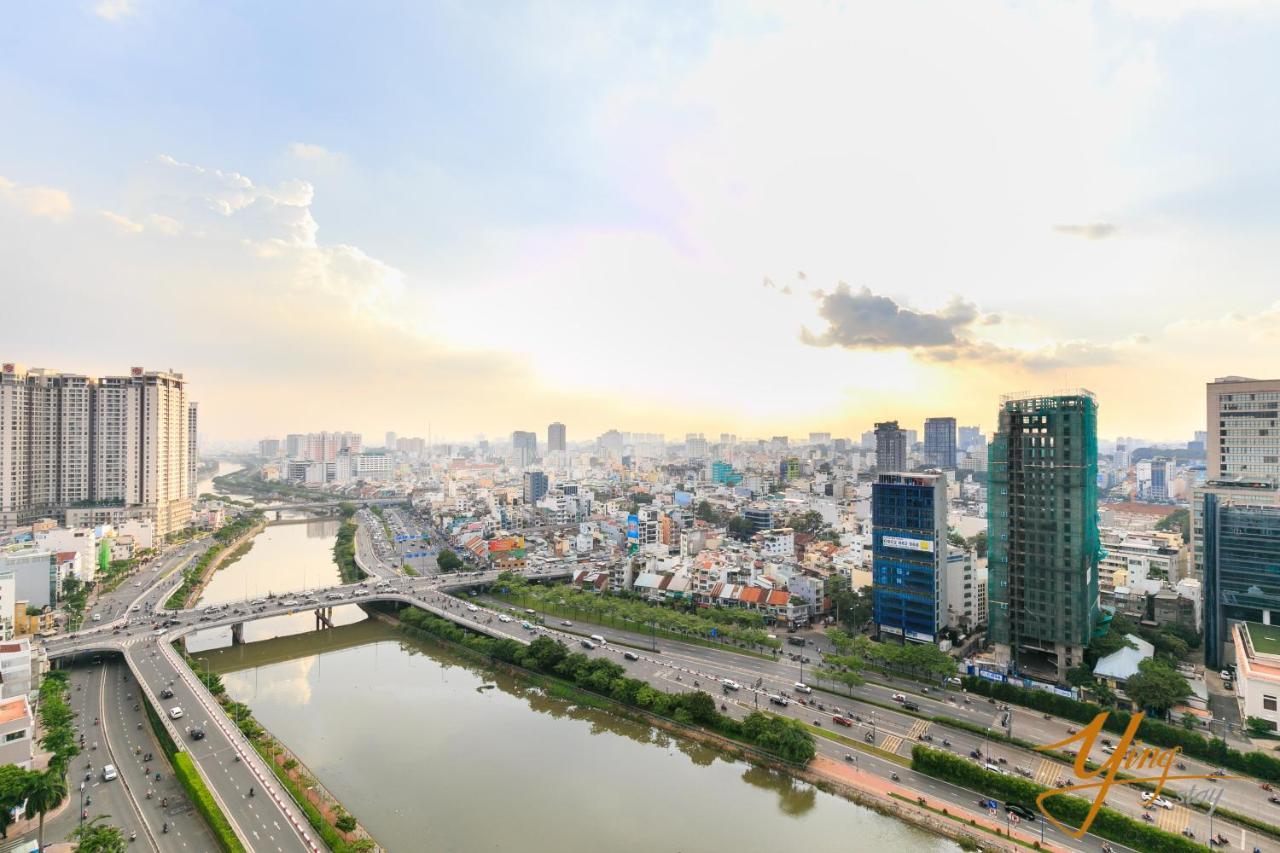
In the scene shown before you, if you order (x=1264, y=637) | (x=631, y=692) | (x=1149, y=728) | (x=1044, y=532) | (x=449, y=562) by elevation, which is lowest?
(x=631, y=692)

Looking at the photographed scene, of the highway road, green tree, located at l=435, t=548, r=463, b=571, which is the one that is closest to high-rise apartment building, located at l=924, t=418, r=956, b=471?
green tree, located at l=435, t=548, r=463, b=571

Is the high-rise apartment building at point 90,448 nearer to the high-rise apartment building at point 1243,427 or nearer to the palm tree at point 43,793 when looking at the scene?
the palm tree at point 43,793

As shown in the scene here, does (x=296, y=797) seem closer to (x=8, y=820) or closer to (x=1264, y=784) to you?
(x=8, y=820)

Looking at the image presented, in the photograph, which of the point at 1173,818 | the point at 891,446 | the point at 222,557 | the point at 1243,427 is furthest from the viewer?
the point at 891,446

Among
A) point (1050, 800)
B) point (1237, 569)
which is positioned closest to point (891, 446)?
point (1237, 569)

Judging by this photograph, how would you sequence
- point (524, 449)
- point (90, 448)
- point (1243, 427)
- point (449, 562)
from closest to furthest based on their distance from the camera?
point (1243, 427) → point (449, 562) → point (90, 448) → point (524, 449)

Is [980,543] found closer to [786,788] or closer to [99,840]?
[786,788]

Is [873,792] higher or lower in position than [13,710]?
lower
